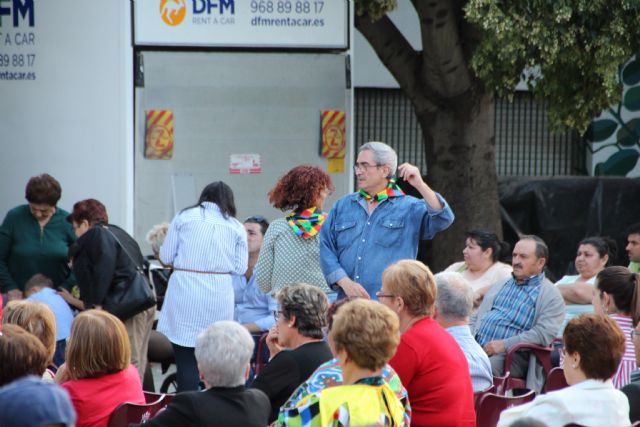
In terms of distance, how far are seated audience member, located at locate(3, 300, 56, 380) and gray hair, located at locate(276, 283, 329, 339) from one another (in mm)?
1168

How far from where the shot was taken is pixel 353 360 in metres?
4.04

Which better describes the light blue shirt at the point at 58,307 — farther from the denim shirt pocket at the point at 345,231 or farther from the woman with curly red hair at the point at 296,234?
the denim shirt pocket at the point at 345,231

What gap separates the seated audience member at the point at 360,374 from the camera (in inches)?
155

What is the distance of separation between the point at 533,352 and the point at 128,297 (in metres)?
2.71

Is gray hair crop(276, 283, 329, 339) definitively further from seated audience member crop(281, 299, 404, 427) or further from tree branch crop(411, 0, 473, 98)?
tree branch crop(411, 0, 473, 98)

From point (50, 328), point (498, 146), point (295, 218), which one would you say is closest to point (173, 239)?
point (295, 218)

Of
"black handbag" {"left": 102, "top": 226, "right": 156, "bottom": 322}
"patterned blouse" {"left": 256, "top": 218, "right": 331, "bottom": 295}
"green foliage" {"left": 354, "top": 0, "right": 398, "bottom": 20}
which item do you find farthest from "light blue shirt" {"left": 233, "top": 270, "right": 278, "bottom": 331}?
"green foliage" {"left": 354, "top": 0, "right": 398, "bottom": 20}

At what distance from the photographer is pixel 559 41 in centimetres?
929

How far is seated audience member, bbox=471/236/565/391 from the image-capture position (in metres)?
7.25

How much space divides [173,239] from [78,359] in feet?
8.80

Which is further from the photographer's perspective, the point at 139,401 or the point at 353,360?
the point at 139,401

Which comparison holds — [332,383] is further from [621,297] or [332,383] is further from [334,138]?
[334,138]

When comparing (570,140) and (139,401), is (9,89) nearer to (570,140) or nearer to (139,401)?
(139,401)

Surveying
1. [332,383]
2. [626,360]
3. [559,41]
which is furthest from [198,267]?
[559,41]
